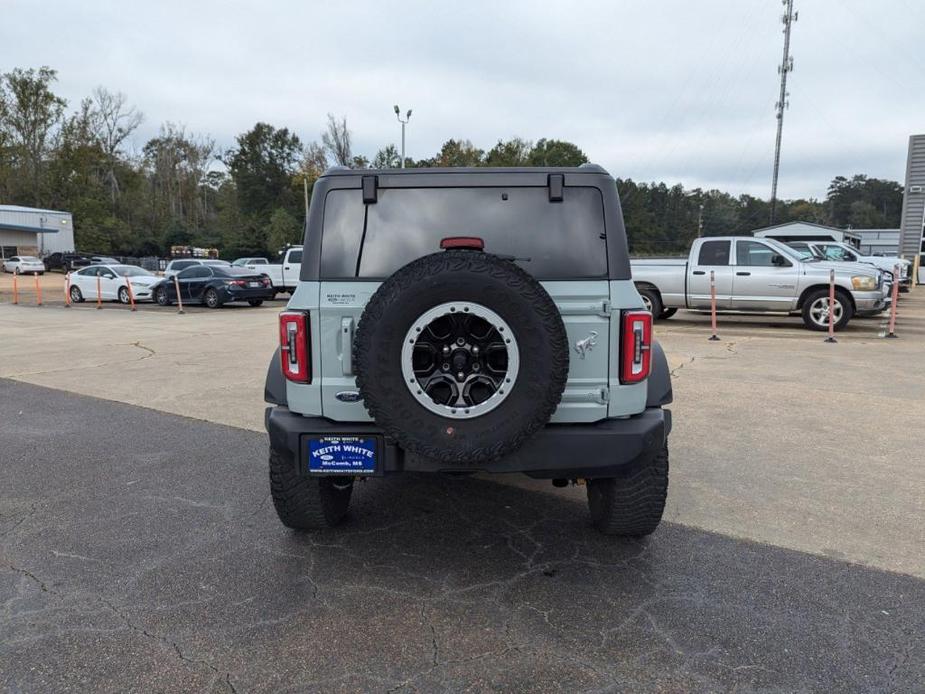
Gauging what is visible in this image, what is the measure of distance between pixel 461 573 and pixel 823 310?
11.7 metres

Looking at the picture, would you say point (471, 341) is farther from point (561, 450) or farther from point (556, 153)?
point (556, 153)

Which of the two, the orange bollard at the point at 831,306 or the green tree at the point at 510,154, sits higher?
the green tree at the point at 510,154

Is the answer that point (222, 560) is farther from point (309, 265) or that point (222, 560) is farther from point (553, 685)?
point (553, 685)

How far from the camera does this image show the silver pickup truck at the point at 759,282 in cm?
1235

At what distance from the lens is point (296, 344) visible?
3104 mm

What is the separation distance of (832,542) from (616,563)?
4.14ft

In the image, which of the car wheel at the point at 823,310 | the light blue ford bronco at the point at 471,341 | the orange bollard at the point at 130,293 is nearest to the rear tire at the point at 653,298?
the car wheel at the point at 823,310

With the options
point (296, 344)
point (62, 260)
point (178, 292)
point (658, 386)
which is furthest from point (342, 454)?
point (62, 260)

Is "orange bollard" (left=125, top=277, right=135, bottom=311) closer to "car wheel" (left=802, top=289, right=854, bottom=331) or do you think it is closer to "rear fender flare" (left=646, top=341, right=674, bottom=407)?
"car wheel" (left=802, top=289, right=854, bottom=331)

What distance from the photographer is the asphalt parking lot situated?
2.47 meters

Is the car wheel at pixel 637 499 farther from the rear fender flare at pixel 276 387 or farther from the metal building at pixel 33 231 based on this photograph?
the metal building at pixel 33 231

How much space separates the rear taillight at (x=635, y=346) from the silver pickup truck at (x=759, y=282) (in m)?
9.46

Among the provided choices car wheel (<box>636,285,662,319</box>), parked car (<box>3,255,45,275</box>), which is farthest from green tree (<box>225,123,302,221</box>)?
car wheel (<box>636,285,662,319</box>)

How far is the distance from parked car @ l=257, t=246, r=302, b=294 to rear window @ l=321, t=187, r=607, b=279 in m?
18.9
